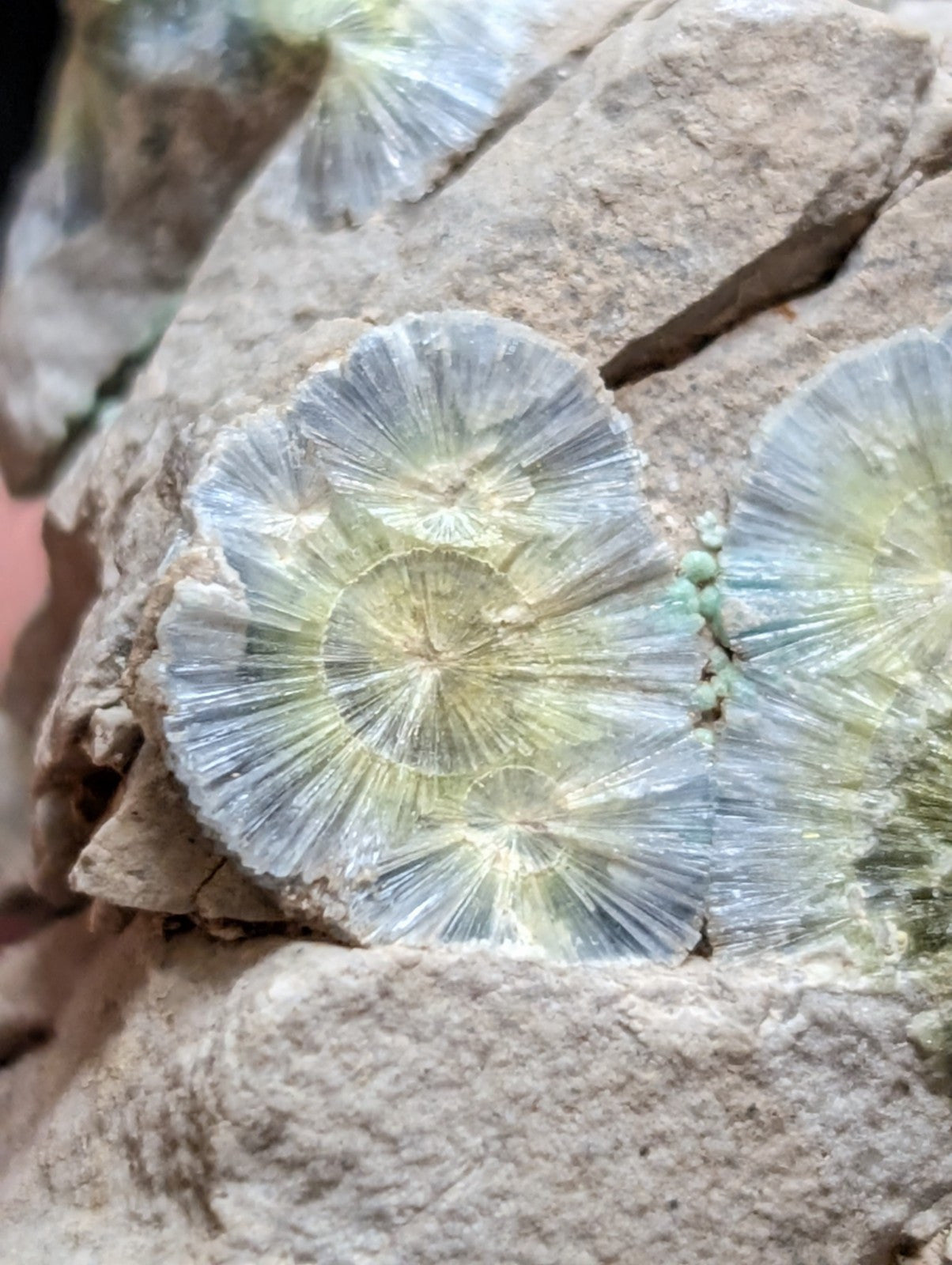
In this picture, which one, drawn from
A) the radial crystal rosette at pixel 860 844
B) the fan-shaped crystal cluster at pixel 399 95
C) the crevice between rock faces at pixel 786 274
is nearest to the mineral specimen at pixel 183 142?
the fan-shaped crystal cluster at pixel 399 95

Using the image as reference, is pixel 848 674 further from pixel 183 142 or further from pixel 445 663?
pixel 183 142

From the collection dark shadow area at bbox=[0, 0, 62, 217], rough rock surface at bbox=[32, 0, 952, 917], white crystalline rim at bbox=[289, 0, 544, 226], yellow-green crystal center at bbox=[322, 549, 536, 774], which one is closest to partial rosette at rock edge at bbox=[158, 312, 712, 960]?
yellow-green crystal center at bbox=[322, 549, 536, 774]

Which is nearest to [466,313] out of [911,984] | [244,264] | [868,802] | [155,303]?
[244,264]

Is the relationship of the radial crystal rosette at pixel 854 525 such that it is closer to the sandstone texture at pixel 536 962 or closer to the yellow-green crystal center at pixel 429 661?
the sandstone texture at pixel 536 962

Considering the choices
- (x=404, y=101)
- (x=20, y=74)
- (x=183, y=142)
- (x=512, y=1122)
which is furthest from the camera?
(x=20, y=74)

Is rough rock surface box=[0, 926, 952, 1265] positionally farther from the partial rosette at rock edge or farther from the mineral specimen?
the mineral specimen

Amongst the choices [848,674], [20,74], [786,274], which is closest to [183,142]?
[20,74]
